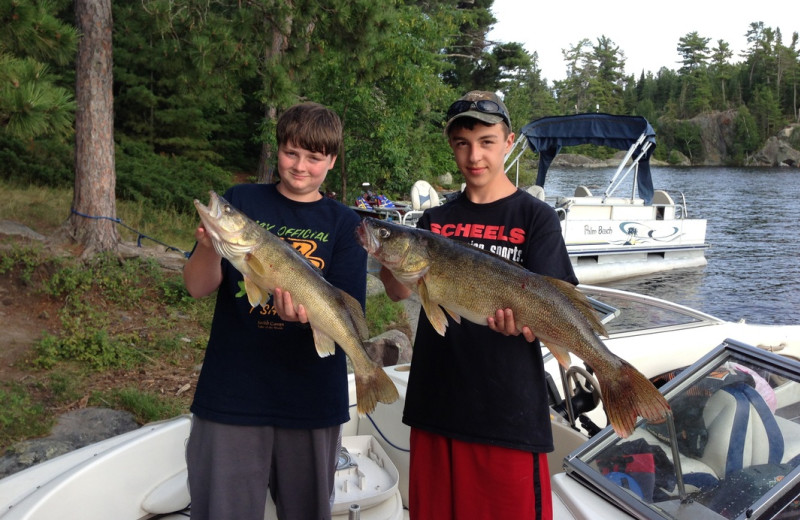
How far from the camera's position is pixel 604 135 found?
17.3m

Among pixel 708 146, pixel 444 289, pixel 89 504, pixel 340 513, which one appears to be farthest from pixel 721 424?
pixel 708 146

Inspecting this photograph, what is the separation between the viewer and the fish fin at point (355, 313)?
8.04ft

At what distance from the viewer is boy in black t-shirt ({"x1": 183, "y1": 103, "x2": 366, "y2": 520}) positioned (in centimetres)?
247

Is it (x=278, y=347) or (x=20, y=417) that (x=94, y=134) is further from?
(x=278, y=347)

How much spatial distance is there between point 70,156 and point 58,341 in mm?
13217

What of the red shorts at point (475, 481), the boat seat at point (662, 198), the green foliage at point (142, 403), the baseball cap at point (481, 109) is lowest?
the green foliage at point (142, 403)

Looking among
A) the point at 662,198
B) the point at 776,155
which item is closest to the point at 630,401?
the point at 662,198

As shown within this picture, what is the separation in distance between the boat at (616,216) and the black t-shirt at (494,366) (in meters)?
13.9

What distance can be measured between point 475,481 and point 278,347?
3.12 feet

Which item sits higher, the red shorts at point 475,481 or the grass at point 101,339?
the red shorts at point 475,481

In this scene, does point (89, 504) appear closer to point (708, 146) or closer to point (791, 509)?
point (791, 509)

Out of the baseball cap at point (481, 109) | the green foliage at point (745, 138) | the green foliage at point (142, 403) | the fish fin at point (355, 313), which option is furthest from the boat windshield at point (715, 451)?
the green foliage at point (745, 138)

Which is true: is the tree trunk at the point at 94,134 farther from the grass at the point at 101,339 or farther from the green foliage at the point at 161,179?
the green foliage at the point at 161,179

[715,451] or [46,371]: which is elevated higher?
[715,451]
